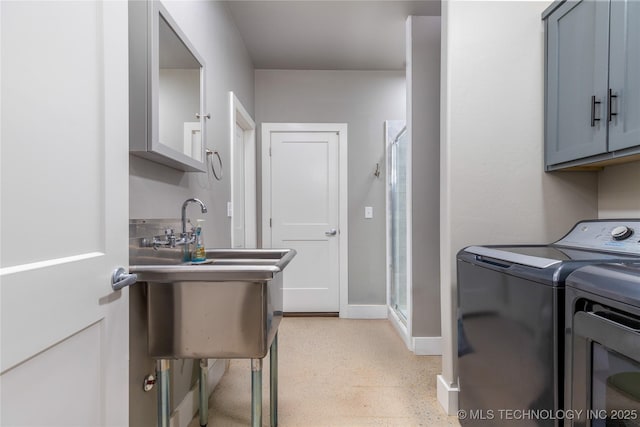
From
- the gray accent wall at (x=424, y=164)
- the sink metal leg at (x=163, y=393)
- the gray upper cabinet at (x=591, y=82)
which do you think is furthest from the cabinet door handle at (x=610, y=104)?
the sink metal leg at (x=163, y=393)

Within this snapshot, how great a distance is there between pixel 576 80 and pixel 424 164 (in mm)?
1073

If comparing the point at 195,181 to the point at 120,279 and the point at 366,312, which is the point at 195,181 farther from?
the point at 366,312

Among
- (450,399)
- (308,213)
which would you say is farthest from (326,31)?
(450,399)

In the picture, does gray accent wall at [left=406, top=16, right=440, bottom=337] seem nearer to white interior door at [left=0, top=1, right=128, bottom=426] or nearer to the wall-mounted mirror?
the wall-mounted mirror

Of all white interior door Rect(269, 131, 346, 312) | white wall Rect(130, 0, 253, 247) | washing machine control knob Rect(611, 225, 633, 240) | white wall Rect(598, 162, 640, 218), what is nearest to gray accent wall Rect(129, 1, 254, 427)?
white wall Rect(130, 0, 253, 247)

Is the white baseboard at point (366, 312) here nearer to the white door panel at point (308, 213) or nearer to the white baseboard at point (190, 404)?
the white door panel at point (308, 213)

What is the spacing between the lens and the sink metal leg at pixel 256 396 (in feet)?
3.95

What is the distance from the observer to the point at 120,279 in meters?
0.88

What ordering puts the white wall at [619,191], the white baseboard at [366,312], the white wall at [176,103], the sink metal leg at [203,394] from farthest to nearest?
the white baseboard at [366,312], the sink metal leg at [203,394], the white wall at [619,191], the white wall at [176,103]

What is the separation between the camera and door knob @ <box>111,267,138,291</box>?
858mm

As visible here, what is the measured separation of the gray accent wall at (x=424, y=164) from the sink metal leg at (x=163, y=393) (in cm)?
181

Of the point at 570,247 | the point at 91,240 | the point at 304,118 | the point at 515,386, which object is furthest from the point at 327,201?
the point at 91,240

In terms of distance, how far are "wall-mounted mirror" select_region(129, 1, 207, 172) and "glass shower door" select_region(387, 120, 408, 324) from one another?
6.00 ft

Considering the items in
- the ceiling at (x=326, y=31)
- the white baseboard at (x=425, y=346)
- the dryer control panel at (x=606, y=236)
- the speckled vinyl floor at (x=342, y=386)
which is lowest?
the speckled vinyl floor at (x=342, y=386)
